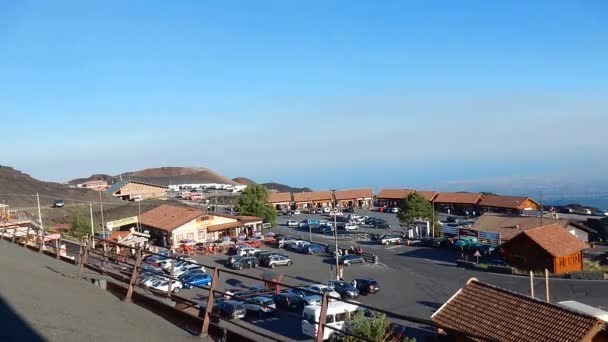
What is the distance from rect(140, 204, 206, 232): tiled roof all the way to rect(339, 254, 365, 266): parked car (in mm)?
13909

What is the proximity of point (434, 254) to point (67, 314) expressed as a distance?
3217cm

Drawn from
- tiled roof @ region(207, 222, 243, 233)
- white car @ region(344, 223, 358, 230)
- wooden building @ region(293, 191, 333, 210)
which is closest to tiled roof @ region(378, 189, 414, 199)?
wooden building @ region(293, 191, 333, 210)

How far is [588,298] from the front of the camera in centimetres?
2167

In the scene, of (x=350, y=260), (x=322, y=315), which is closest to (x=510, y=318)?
(x=322, y=315)

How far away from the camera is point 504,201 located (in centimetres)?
5484

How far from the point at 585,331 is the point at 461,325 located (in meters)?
2.97

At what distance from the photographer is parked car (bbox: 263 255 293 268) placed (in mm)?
31125

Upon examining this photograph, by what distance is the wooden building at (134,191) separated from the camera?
6962cm

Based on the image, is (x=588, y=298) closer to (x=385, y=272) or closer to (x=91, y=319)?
(x=385, y=272)

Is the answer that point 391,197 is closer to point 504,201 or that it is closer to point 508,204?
point 504,201

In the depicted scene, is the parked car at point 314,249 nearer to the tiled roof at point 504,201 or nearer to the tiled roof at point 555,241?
the tiled roof at point 555,241

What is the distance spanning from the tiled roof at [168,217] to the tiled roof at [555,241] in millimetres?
24556

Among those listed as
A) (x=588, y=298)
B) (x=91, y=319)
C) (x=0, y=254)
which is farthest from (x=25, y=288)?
(x=588, y=298)

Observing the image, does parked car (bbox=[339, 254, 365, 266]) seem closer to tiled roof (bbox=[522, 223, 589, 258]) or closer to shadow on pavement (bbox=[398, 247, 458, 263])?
shadow on pavement (bbox=[398, 247, 458, 263])
